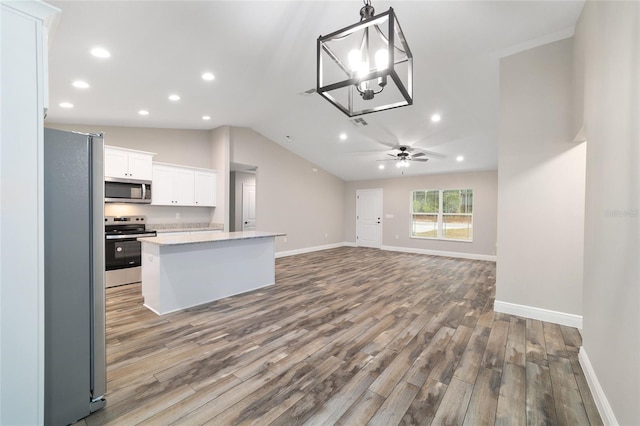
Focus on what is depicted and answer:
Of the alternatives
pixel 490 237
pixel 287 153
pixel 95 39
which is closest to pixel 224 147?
pixel 287 153

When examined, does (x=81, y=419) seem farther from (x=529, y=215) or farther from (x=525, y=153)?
(x=525, y=153)

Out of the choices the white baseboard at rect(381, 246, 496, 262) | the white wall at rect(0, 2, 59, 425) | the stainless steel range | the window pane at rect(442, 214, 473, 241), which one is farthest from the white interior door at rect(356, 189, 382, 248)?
the white wall at rect(0, 2, 59, 425)

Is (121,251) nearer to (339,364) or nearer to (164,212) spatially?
(164,212)

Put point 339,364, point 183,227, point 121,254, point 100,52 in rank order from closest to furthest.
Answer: point 339,364, point 100,52, point 121,254, point 183,227

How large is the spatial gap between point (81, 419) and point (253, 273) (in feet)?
8.59

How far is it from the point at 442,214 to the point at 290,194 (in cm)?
449

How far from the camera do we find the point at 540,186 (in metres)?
3.15

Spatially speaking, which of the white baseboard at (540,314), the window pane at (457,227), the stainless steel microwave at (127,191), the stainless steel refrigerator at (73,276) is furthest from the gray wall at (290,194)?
the white baseboard at (540,314)

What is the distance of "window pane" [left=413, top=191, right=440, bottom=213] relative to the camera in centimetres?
824

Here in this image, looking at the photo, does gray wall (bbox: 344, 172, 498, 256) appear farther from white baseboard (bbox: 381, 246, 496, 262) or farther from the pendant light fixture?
the pendant light fixture

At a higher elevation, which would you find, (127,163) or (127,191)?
(127,163)

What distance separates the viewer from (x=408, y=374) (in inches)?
82.8

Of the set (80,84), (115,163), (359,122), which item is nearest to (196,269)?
(115,163)

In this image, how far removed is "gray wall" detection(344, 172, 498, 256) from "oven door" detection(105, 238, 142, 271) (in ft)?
21.9
